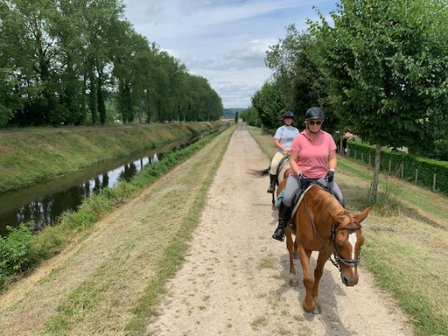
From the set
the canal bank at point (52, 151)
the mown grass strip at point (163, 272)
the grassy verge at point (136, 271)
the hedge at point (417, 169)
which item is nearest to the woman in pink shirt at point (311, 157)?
the mown grass strip at point (163, 272)

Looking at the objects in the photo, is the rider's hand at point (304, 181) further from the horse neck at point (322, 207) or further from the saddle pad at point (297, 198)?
the horse neck at point (322, 207)

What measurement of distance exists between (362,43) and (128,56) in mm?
54496

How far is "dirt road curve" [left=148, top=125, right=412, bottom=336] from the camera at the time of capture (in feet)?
14.8

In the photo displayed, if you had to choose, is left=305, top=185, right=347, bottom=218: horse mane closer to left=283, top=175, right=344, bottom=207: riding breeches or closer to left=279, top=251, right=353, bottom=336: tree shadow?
left=283, top=175, right=344, bottom=207: riding breeches

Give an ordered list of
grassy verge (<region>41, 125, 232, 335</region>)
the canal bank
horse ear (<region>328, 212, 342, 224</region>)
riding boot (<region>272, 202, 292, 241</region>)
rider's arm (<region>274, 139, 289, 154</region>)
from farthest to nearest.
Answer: the canal bank, rider's arm (<region>274, 139, 289, 154</region>), riding boot (<region>272, 202, 292, 241</region>), grassy verge (<region>41, 125, 232, 335</region>), horse ear (<region>328, 212, 342, 224</region>)

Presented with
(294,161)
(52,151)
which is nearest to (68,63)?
(52,151)

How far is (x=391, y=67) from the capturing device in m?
9.42

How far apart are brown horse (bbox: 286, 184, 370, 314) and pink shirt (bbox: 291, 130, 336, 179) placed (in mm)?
530

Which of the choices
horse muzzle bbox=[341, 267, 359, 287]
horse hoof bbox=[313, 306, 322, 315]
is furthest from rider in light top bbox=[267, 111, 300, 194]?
horse muzzle bbox=[341, 267, 359, 287]

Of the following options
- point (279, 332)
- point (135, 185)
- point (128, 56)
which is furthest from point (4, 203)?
point (128, 56)

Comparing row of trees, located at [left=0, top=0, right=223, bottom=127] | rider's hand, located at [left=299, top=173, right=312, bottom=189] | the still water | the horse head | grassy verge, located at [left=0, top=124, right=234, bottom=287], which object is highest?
row of trees, located at [left=0, top=0, right=223, bottom=127]

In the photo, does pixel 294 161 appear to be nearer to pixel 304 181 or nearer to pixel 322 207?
pixel 304 181

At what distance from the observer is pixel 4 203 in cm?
1748

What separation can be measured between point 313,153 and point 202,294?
327 cm
